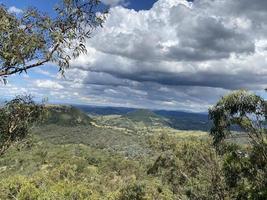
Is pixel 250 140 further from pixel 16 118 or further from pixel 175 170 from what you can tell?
pixel 175 170

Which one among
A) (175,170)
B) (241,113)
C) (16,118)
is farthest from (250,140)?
(175,170)

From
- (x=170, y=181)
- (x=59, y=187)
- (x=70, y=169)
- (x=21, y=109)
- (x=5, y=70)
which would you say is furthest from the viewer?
(x=70, y=169)

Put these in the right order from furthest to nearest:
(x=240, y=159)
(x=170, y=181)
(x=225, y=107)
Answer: (x=170, y=181)
(x=240, y=159)
(x=225, y=107)

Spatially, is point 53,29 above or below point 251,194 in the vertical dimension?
above

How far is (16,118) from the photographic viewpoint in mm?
19969

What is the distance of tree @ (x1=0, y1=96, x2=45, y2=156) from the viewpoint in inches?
768

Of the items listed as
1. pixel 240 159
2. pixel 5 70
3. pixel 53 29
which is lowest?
pixel 240 159

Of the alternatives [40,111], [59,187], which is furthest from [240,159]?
[59,187]

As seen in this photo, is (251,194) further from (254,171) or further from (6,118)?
(6,118)

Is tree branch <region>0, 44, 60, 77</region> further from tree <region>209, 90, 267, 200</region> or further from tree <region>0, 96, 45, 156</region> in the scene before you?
tree <region>209, 90, 267, 200</region>

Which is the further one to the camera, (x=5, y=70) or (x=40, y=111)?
(x=40, y=111)

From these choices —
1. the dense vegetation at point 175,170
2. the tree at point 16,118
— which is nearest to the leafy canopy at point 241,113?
the dense vegetation at point 175,170

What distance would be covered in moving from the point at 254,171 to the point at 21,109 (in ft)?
52.0

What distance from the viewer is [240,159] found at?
2811 centimetres
